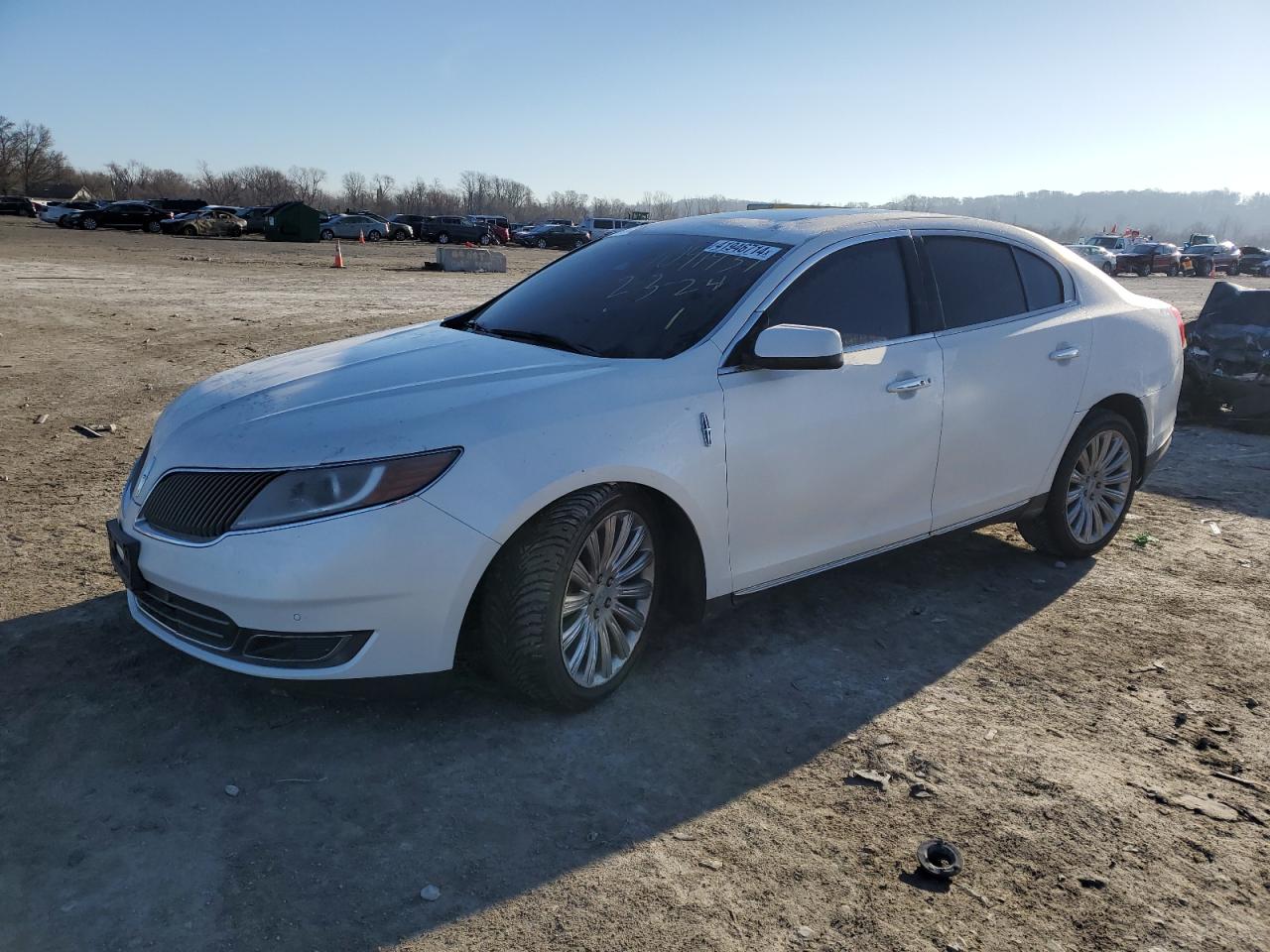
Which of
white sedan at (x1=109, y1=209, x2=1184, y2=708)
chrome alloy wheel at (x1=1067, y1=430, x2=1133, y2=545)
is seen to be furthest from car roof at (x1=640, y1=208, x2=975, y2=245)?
chrome alloy wheel at (x1=1067, y1=430, x2=1133, y2=545)

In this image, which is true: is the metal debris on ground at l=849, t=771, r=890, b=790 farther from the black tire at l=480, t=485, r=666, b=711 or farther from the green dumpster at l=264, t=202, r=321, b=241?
the green dumpster at l=264, t=202, r=321, b=241

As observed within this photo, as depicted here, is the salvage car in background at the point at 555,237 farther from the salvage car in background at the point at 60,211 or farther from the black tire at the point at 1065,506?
the black tire at the point at 1065,506

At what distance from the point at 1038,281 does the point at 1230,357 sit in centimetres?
563

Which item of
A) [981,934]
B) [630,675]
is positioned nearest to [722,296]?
[630,675]

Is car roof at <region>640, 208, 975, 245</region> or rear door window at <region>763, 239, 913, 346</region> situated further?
car roof at <region>640, 208, 975, 245</region>

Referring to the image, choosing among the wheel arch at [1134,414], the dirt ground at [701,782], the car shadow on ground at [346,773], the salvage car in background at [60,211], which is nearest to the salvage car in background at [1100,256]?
the wheel arch at [1134,414]

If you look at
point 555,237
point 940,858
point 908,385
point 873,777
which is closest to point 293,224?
point 555,237

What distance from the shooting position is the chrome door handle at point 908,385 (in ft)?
13.1

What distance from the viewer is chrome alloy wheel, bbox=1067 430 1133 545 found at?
200 inches

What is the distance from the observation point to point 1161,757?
3.35m

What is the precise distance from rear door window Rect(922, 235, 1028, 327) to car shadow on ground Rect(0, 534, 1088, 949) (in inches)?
58.3

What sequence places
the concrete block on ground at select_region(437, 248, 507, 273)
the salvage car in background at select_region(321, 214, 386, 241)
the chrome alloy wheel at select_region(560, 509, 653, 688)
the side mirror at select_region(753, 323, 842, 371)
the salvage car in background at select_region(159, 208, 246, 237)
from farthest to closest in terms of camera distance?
the salvage car in background at select_region(321, 214, 386, 241) < the salvage car in background at select_region(159, 208, 246, 237) < the concrete block on ground at select_region(437, 248, 507, 273) < the side mirror at select_region(753, 323, 842, 371) < the chrome alloy wheel at select_region(560, 509, 653, 688)

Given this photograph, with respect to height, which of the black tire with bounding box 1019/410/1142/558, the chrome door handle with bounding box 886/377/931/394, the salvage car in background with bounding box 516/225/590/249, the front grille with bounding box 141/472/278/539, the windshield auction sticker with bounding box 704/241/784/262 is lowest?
the black tire with bounding box 1019/410/1142/558

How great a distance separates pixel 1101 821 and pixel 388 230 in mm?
55448
